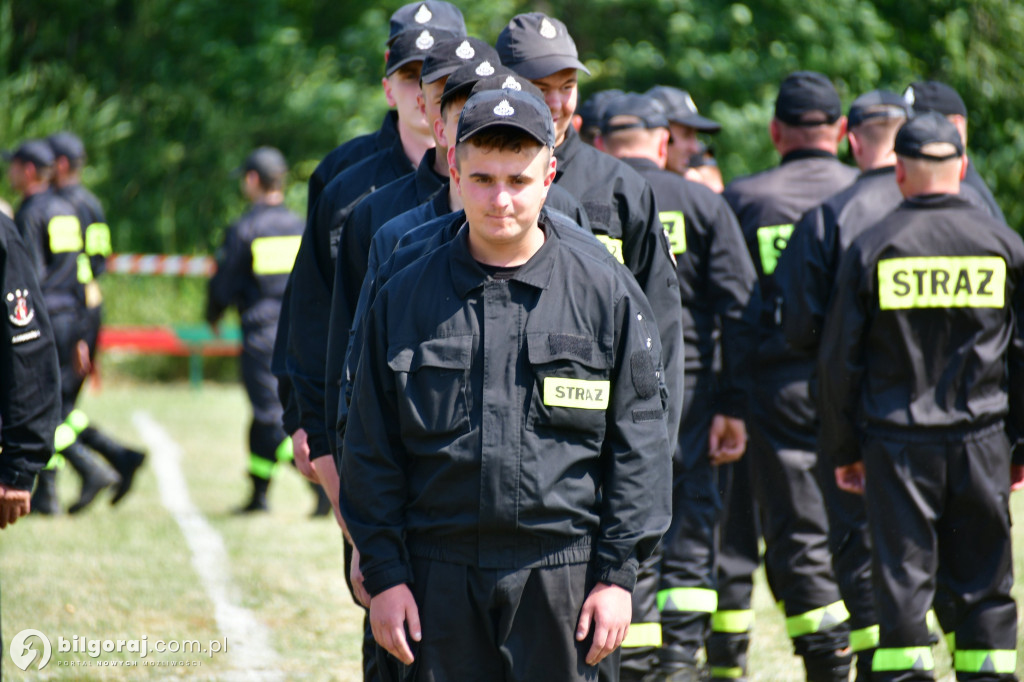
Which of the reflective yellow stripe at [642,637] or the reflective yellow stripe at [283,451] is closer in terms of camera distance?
the reflective yellow stripe at [642,637]

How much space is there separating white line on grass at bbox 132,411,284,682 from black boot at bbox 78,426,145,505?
1.34ft

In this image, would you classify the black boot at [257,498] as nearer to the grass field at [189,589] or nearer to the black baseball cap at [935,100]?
the grass field at [189,589]

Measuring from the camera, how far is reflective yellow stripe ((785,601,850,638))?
5.99 m

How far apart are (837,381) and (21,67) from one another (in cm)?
1971

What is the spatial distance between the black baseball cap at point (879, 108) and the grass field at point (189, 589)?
2.65m

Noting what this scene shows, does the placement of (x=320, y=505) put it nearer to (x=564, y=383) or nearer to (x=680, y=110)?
(x=680, y=110)

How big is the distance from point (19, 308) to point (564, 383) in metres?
2.32

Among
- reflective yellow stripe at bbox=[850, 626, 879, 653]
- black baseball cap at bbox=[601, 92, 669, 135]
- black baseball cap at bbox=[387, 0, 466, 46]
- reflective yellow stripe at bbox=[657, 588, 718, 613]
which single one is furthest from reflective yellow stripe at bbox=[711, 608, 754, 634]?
black baseball cap at bbox=[387, 0, 466, 46]

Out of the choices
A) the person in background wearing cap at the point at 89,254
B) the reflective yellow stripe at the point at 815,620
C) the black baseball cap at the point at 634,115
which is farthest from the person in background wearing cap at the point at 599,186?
the person in background wearing cap at the point at 89,254

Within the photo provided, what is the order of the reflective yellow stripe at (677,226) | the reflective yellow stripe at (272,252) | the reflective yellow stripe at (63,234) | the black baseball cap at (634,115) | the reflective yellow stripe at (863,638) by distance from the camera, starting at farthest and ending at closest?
the reflective yellow stripe at (272,252) → the reflective yellow stripe at (63,234) → the black baseball cap at (634,115) → the reflective yellow stripe at (677,226) → the reflective yellow stripe at (863,638)

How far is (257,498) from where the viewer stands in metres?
10.3

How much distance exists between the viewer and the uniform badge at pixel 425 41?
4.52 meters

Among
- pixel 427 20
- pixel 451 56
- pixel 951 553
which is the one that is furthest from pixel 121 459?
pixel 951 553

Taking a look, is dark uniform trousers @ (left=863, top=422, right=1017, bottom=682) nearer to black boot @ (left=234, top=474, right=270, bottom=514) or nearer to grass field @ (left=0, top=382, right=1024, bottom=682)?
grass field @ (left=0, top=382, right=1024, bottom=682)
